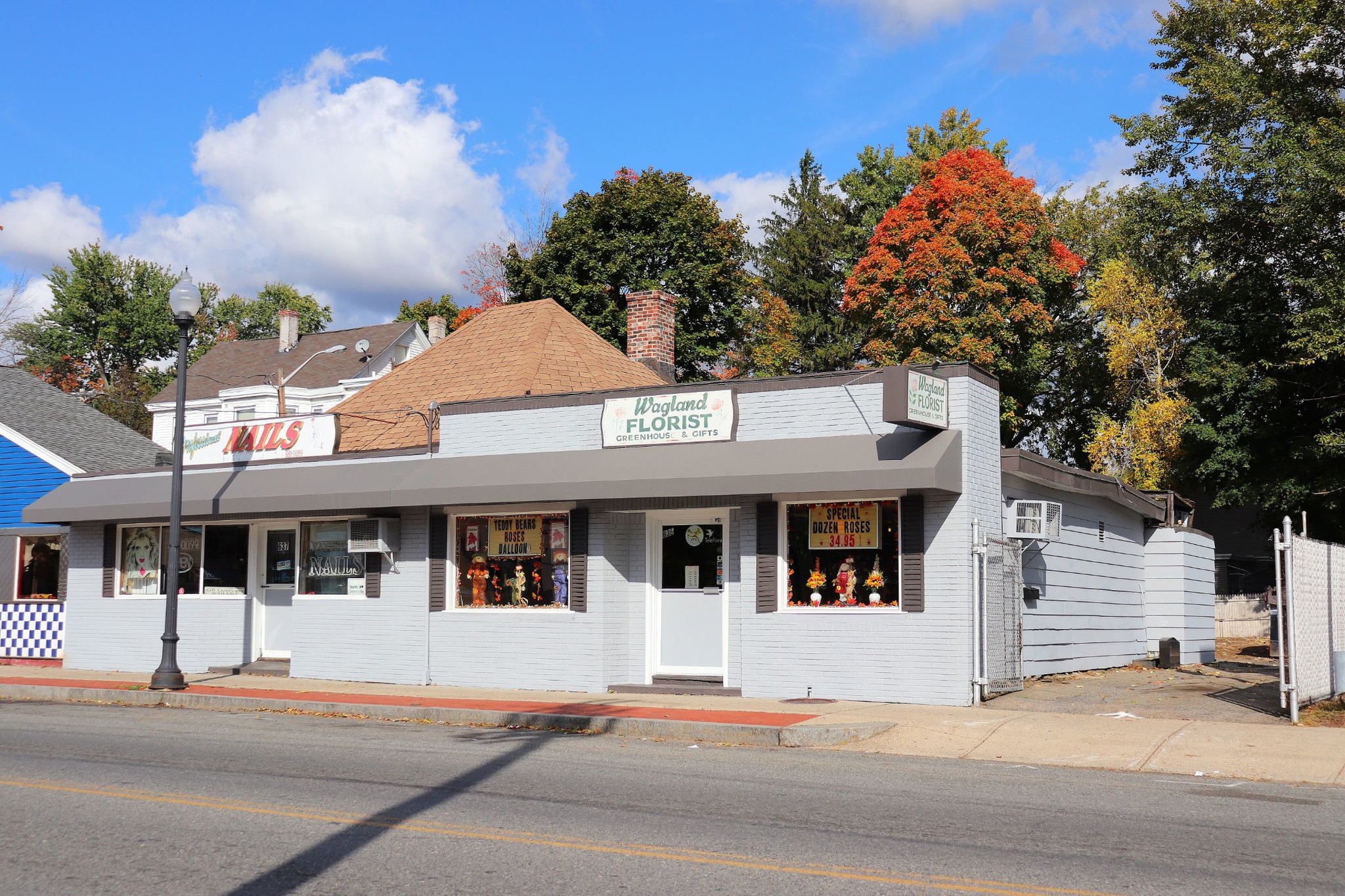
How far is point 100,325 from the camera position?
228ft

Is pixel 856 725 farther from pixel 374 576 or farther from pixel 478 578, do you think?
pixel 374 576

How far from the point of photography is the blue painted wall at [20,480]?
76.3ft

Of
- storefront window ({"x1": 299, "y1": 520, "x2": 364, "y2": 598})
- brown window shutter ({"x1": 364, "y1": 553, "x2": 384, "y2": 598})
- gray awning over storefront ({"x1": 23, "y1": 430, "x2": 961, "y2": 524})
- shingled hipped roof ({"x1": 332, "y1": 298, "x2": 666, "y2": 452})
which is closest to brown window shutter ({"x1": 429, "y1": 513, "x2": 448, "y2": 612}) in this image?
gray awning over storefront ({"x1": 23, "y1": 430, "x2": 961, "y2": 524})

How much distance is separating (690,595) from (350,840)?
9.25 metres

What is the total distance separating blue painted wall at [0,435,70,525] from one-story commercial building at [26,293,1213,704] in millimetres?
2678

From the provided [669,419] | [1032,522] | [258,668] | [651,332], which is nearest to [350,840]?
[669,419]

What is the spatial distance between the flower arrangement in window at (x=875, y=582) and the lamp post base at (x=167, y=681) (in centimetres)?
943

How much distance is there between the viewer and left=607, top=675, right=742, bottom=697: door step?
1562cm

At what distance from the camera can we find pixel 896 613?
1459 cm

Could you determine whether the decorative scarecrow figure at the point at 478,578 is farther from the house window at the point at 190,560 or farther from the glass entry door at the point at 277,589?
the house window at the point at 190,560

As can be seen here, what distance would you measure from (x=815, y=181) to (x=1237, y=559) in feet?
66.3

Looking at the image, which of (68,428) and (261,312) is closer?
(68,428)

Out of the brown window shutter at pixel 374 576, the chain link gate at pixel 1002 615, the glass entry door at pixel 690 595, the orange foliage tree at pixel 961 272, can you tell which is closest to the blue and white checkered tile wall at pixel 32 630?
the brown window shutter at pixel 374 576

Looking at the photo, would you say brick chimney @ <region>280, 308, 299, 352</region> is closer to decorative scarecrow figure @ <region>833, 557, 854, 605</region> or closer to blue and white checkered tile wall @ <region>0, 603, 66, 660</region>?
blue and white checkered tile wall @ <region>0, 603, 66, 660</region>
